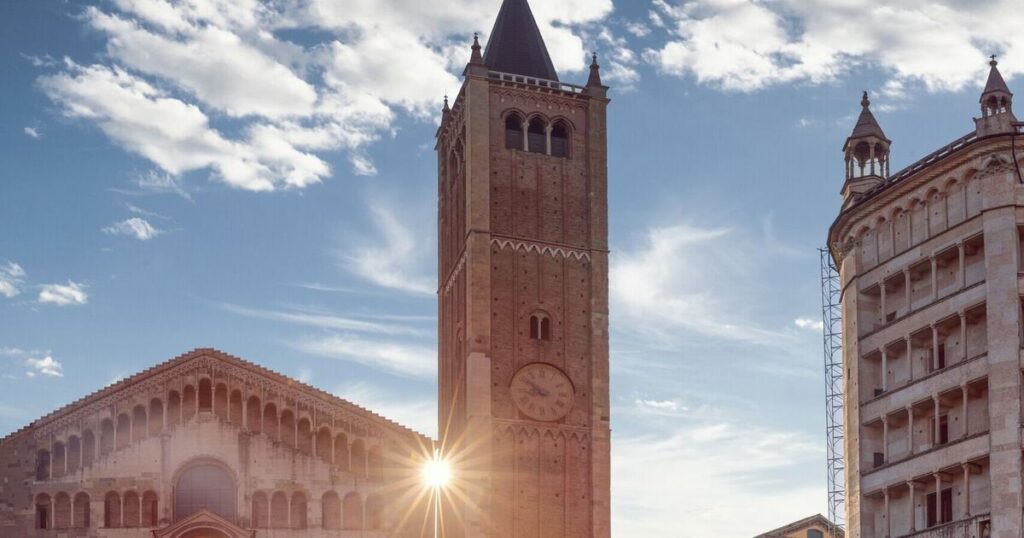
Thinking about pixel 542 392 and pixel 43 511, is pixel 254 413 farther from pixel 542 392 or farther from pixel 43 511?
pixel 542 392

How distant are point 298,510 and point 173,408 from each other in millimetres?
6945

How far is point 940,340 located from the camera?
4909cm

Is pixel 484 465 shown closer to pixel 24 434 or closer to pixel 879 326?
pixel 24 434

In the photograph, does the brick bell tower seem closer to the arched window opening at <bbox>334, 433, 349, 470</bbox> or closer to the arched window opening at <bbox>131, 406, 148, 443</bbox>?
the arched window opening at <bbox>334, 433, 349, 470</bbox>

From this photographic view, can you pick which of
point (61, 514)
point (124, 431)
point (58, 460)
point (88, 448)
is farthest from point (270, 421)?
point (61, 514)

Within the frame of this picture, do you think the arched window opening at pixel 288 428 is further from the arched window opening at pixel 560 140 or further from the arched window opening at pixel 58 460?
the arched window opening at pixel 560 140

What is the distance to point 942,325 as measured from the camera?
160 feet

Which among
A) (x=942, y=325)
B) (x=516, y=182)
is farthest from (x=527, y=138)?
(x=942, y=325)

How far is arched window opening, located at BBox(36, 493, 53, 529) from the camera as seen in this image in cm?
6731

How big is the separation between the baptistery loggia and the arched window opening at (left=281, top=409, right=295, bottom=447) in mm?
44

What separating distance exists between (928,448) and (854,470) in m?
3.82

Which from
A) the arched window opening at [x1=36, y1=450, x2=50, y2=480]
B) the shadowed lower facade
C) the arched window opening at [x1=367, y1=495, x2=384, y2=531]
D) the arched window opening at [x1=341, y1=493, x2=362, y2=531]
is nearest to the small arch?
the arched window opening at [x1=341, y1=493, x2=362, y2=531]

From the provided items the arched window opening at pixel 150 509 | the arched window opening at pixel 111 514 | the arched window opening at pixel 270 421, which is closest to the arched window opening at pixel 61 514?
the arched window opening at pixel 111 514

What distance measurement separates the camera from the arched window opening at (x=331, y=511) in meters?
69.7
